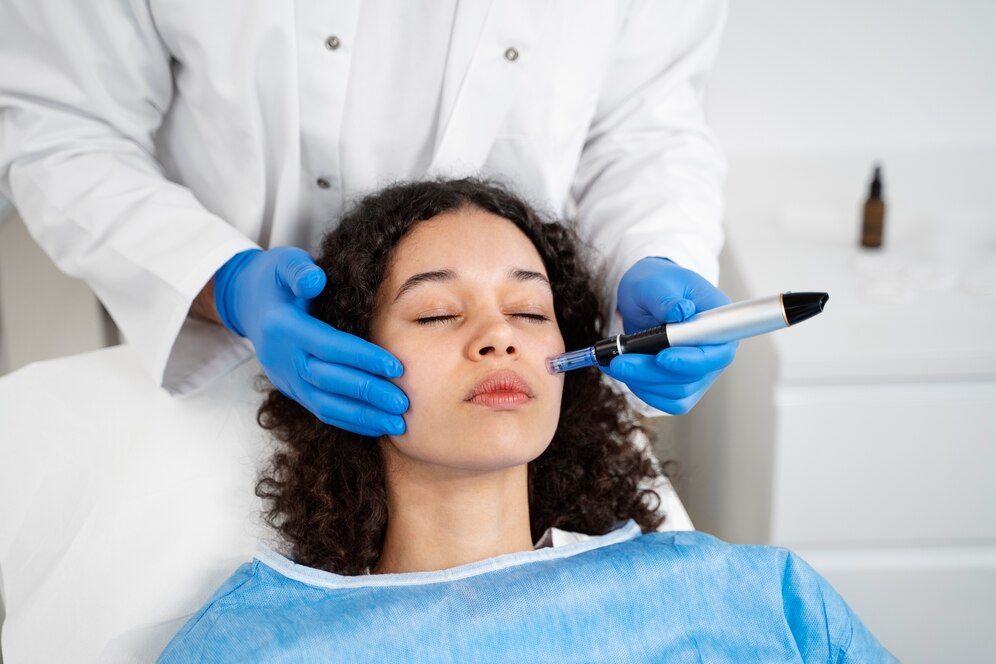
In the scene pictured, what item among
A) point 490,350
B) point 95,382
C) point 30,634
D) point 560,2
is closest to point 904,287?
point 560,2

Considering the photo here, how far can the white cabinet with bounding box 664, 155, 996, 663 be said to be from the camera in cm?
175

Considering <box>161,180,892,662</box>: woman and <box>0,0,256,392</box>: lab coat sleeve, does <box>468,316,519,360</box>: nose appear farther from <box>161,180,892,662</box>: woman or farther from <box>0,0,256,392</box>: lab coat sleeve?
<box>0,0,256,392</box>: lab coat sleeve

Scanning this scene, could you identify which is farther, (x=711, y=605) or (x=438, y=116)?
(x=438, y=116)

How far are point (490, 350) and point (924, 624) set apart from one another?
111 centimetres

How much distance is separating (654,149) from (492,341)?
0.58m

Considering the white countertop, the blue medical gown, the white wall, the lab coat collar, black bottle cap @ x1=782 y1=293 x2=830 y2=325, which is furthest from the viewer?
the white wall

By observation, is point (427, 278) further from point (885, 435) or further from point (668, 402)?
point (885, 435)

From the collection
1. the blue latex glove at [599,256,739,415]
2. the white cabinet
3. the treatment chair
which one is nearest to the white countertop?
the white cabinet

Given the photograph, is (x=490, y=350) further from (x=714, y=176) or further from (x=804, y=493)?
(x=804, y=493)

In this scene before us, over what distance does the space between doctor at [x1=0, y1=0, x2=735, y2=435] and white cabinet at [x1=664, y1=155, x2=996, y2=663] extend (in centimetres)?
36

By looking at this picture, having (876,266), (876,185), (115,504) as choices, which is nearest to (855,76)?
(876,185)

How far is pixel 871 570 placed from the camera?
185 cm

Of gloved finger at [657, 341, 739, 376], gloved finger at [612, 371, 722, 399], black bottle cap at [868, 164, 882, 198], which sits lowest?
gloved finger at [612, 371, 722, 399]

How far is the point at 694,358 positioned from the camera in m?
1.24
